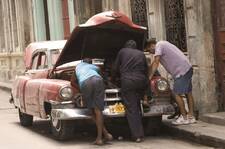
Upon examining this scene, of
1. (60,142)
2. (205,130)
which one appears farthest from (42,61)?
(205,130)

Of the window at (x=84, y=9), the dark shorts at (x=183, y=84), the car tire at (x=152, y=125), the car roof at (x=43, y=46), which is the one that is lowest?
the car tire at (x=152, y=125)

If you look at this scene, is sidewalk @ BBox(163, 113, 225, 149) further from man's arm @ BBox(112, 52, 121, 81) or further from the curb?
the curb

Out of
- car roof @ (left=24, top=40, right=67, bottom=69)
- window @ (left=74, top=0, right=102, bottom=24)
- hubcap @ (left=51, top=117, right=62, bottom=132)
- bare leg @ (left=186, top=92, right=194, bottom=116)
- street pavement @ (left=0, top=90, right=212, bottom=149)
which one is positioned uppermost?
window @ (left=74, top=0, right=102, bottom=24)

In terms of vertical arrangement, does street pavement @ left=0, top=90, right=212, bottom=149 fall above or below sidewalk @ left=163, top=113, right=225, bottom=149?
below

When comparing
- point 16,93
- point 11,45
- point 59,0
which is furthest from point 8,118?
point 11,45

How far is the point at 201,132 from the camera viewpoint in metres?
9.95

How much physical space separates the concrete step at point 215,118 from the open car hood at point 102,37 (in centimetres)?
181

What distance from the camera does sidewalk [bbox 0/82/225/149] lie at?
9.45 m

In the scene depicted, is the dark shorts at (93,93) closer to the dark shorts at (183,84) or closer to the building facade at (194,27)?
the dark shorts at (183,84)

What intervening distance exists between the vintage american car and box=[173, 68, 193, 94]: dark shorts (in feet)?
1.00

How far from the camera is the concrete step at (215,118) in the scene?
35.2 ft

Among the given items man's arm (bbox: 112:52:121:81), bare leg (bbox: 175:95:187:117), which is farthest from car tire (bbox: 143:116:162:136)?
man's arm (bbox: 112:52:121:81)

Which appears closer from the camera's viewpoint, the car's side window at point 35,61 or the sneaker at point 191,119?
the sneaker at point 191,119

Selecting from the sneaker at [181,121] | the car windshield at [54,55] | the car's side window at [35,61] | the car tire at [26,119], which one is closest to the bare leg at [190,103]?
the sneaker at [181,121]
